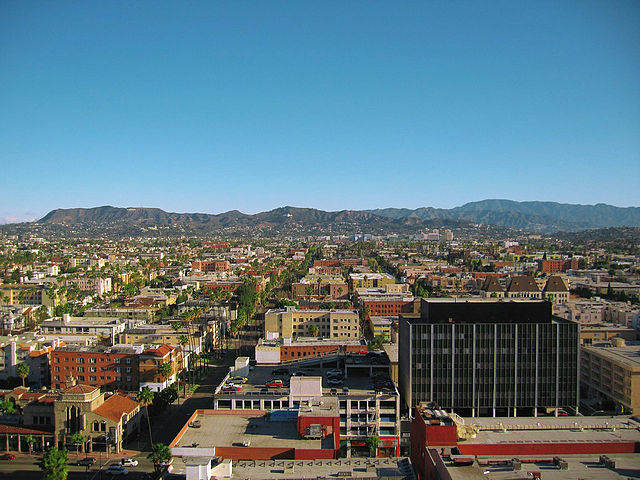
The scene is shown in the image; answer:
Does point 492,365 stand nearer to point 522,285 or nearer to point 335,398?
point 335,398

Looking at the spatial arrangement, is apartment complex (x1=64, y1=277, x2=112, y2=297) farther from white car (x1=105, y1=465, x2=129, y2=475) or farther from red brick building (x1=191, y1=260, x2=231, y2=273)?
white car (x1=105, y1=465, x2=129, y2=475)

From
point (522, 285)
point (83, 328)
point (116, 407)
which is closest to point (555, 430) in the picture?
point (116, 407)

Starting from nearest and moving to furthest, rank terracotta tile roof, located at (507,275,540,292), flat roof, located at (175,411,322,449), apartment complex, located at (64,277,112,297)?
flat roof, located at (175,411,322,449)
terracotta tile roof, located at (507,275,540,292)
apartment complex, located at (64,277,112,297)

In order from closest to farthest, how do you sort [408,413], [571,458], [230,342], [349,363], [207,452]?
Answer: [571,458], [207,452], [408,413], [349,363], [230,342]

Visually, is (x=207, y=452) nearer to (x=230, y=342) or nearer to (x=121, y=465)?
(x=121, y=465)

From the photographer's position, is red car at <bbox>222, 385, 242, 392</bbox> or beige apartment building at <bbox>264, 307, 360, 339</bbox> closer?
red car at <bbox>222, 385, 242, 392</bbox>

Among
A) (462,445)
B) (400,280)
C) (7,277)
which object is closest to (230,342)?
(462,445)

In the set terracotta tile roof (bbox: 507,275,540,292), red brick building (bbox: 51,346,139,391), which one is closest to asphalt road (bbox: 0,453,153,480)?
red brick building (bbox: 51,346,139,391)
